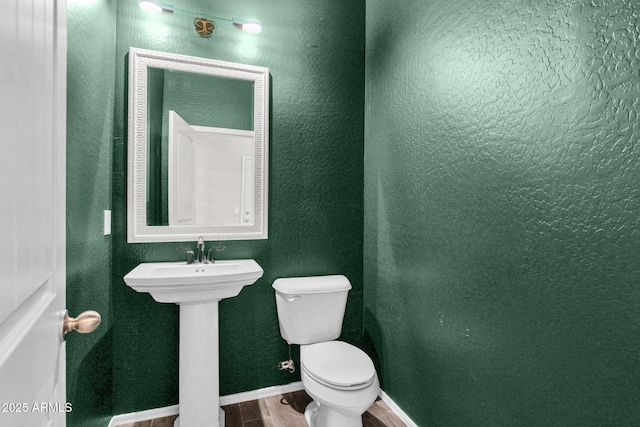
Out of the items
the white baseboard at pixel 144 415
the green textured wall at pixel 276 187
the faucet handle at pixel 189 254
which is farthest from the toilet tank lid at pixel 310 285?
the white baseboard at pixel 144 415

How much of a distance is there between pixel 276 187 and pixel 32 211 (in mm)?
1625

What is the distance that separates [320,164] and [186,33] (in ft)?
3.63

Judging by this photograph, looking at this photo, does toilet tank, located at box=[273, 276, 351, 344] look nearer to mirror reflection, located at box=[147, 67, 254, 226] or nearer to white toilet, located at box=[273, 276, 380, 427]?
white toilet, located at box=[273, 276, 380, 427]

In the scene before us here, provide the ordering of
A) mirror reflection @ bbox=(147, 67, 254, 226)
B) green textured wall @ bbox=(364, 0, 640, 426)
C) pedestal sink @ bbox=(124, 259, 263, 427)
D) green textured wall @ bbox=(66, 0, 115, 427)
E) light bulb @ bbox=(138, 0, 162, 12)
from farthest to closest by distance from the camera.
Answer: mirror reflection @ bbox=(147, 67, 254, 226), light bulb @ bbox=(138, 0, 162, 12), pedestal sink @ bbox=(124, 259, 263, 427), green textured wall @ bbox=(66, 0, 115, 427), green textured wall @ bbox=(364, 0, 640, 426)

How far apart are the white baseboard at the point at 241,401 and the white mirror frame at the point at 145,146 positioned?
0.98m

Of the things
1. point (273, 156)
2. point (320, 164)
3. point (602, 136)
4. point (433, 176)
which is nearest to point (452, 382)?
point (433, 176)

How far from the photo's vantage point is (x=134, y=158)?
1773 millimetres

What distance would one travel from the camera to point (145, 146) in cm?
180

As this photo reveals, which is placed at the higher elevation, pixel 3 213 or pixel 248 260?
pixel 3 213

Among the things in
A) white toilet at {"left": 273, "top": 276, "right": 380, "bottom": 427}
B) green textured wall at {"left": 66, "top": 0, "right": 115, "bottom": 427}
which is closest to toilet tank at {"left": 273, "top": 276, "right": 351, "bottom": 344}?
white toilet at {"left": 273, "top": 276, "right": 380, "bottom": 427}

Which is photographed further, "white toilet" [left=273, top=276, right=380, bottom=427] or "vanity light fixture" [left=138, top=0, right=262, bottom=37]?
"vanity light fixture" [left=138, top=0, right=262, bottom=37]

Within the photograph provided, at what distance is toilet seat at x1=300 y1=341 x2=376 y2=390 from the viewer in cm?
146

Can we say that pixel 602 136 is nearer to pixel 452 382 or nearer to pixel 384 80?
pixel 452 382

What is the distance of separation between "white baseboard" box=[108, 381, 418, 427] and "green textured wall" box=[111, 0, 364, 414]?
37 mm
